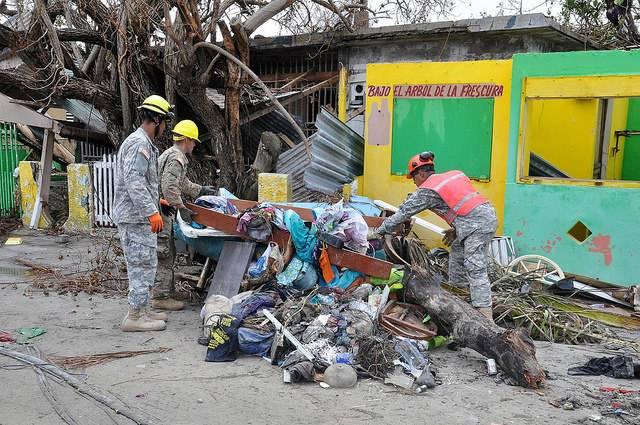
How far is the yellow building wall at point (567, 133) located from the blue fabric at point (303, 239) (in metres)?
4.37

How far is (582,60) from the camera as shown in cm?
732

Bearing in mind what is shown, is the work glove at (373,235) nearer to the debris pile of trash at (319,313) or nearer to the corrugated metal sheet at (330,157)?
the debris pile of trash at (319,313)

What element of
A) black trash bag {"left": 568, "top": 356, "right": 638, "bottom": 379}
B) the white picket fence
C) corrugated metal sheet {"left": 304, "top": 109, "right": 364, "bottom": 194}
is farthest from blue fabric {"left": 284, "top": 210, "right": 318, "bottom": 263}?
the white picket fence

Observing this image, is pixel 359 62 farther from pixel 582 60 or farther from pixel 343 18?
pixel 582 60

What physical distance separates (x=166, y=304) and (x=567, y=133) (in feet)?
20.6

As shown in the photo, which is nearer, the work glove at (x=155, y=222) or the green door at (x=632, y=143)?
the work glove at (x=155, y=222)

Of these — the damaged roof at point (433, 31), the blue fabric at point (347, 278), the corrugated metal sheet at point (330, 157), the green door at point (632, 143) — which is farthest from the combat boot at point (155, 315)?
the green door at point (632, 143)

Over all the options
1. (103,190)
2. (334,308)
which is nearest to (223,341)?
(334,308)

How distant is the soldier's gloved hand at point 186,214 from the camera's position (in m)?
6.33

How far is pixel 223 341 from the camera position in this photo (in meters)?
4.96

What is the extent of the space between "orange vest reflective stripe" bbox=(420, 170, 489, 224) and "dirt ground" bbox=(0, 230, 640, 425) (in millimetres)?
1311

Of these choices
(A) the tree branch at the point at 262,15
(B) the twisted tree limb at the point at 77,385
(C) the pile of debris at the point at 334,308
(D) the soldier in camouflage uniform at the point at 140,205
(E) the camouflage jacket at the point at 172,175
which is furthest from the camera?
(A) the tree branch at the point at 262,15

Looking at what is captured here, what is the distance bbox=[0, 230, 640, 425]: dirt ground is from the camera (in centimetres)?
404

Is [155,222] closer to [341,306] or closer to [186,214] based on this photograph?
[186,214]
